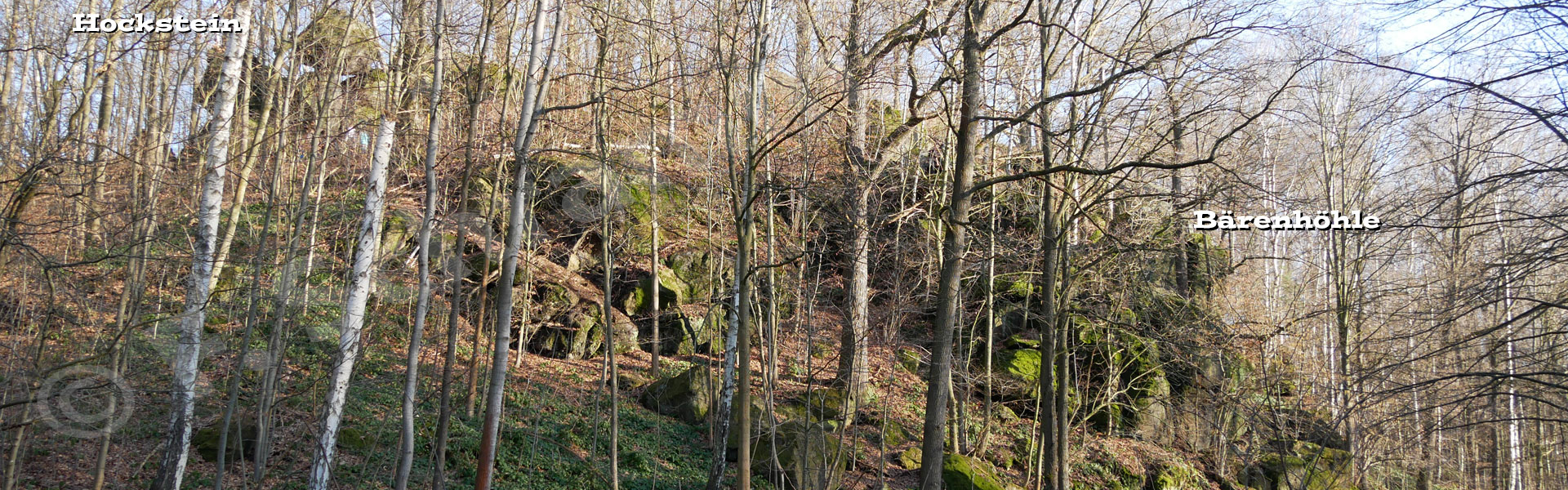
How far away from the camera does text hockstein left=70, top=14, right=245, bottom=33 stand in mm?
6867

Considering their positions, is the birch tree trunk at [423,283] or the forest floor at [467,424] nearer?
the birch tree trunk at [423,283]

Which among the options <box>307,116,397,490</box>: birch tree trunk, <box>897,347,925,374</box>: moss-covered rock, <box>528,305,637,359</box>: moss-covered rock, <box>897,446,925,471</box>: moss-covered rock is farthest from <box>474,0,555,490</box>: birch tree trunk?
<box>897,347,925,374</box>: moss-covered rock

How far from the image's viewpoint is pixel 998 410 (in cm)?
1459

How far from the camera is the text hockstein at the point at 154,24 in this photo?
6.87 meters

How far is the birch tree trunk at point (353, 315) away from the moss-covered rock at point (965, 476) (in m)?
7.36

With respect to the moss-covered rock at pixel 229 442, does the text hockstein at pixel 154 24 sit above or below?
above

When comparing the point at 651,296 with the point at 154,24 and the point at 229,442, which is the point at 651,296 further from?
the point at 154,24

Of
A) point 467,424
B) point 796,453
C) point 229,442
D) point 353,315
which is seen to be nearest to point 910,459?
point 796,453

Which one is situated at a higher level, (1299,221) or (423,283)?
(1299,221)

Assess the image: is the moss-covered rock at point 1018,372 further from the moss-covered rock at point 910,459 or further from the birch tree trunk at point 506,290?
the birch tree trunk at point 506,290

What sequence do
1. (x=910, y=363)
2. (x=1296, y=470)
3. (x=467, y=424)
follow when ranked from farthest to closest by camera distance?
1. (x=910, y=363)
2. (x=1296, y=470)
3. (x=467, y=424)

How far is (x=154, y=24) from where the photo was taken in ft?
23.7

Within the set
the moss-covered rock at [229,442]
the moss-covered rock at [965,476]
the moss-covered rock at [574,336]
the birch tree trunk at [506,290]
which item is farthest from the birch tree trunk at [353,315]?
the moss-covered rock at [965,476]

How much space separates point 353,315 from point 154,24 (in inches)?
126
